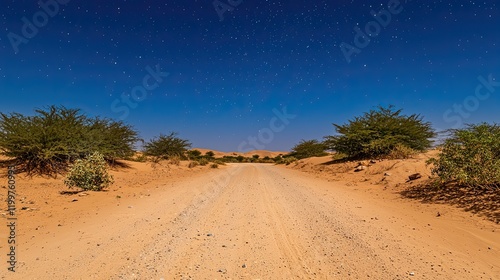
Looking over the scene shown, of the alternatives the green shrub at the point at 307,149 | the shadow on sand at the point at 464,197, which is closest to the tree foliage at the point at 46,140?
the shadow on sand at the point at 464,197

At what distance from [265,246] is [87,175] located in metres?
8.22

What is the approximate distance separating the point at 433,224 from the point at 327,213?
225 centimetres

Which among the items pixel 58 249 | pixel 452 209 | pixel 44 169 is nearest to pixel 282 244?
pixel 58 249

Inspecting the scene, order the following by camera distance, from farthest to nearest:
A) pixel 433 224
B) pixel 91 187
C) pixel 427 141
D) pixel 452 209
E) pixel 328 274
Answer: pixel 427 141, pixel 91 187, pixel 452 209, pixel 433 224, pixel 328 274

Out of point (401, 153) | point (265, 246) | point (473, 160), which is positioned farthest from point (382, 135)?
point (265, 246)

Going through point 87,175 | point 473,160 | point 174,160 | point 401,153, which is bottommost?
point 87,175

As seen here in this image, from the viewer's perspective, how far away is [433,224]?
6023mm

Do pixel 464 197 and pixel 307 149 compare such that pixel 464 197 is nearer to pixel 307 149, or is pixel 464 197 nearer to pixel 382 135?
pixel 382 135

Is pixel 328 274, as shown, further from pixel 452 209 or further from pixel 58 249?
pixel 452 209

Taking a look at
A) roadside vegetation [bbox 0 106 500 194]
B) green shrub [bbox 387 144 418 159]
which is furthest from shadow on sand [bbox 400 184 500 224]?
green shrub [bbox 387 144 418 159]

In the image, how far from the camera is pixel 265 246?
4.58m

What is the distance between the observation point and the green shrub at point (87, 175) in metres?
9.91

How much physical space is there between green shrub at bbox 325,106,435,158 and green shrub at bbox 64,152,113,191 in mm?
16486

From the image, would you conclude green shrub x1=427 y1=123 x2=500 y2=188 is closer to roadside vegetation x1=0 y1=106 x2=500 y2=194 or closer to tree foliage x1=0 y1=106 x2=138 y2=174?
roadside vegetation x1=0 y1=106 x2=500 y2=194
